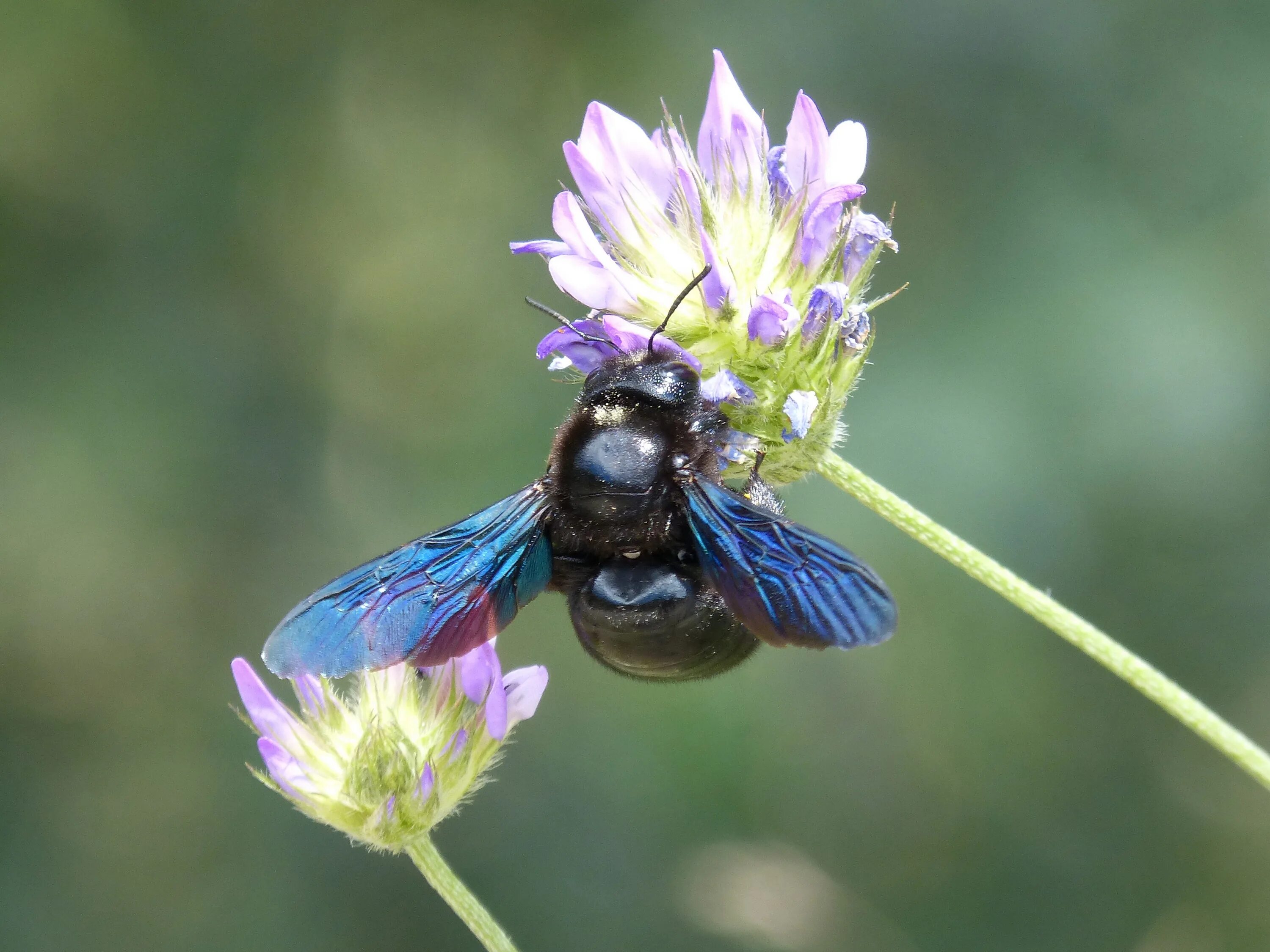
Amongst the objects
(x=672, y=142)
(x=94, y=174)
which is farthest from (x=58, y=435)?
(x=672, y=142)

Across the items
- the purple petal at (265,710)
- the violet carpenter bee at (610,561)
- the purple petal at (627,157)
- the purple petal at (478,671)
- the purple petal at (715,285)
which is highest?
the purple petal at (627,157)

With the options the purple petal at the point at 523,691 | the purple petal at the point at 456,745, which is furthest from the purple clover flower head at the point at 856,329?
the purple petal at the point at 456,745

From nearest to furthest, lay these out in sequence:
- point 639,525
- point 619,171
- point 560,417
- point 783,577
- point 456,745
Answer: point 783,577 < point 639,525 < point 619,171 < point 456,745 < point 560,417

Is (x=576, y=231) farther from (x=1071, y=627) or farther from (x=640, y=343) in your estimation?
(x=1071, y=627)

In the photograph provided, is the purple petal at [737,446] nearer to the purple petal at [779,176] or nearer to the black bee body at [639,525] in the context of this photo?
the black bee body at [639,525]

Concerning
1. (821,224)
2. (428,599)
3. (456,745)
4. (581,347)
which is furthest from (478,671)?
(821,224)
